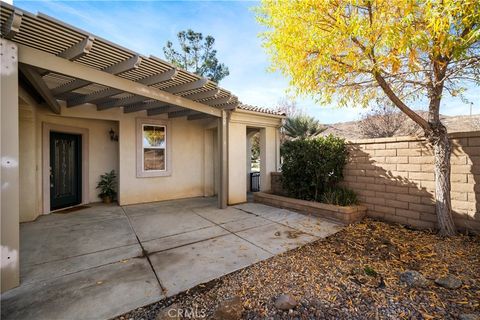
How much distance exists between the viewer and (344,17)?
3670 millimetres

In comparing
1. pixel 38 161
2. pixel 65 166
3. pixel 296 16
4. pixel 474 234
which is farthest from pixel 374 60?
pixel 65 166

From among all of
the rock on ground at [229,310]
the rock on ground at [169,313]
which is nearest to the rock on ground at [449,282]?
the rock on ground at [229,310]

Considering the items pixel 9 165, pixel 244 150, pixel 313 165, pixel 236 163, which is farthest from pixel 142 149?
pixel 313 165

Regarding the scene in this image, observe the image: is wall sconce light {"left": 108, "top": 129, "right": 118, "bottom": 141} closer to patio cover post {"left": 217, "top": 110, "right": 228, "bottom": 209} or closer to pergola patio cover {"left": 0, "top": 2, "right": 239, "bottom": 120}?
pergola patio cover {"left": 0, "top": 2, "right": 239, "bottom": 120}

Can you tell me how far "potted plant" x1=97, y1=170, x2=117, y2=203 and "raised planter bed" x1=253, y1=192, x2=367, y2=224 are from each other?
538cm

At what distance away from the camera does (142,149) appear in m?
7.22

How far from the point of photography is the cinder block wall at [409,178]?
3.97 m

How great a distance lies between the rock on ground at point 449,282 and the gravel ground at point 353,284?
0.14ft

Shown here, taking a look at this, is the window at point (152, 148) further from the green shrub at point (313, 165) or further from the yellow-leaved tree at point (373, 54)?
the yellow-leaved tree at point (373, 54)

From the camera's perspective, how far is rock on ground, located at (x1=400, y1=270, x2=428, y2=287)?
2.65 metres

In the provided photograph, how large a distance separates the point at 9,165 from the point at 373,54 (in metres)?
5.32

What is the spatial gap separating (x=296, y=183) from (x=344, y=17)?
13.8ft

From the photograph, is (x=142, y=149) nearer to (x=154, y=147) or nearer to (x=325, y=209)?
(x=154, y=147)

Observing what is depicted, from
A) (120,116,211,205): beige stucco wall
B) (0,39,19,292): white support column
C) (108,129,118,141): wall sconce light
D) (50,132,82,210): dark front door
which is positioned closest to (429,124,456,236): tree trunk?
(0,39,19,292): white support column
